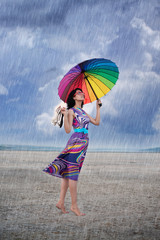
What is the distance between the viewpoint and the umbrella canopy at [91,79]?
487 cm

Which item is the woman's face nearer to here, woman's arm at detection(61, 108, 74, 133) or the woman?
the woman

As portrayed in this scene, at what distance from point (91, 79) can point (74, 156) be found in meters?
1.42

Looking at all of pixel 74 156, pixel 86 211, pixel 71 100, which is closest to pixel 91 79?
pixel 71 100

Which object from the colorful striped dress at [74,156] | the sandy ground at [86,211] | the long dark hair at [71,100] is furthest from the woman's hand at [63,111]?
the sandy ground at [86,211]

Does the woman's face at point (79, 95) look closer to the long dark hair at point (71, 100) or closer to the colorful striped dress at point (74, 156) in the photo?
the long dark hair at point (71, 100)

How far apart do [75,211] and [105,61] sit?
2.59 m

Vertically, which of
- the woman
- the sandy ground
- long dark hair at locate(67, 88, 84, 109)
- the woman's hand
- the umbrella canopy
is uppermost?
the umbrella canopy

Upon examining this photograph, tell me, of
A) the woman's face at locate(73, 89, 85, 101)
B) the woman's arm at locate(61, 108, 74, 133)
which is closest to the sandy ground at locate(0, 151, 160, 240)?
the woman's arm at locate(61, 108, 74, 133)

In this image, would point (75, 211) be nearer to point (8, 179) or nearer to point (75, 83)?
point (75, 83)

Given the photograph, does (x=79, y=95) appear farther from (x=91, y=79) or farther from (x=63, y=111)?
(x=63, y=111)

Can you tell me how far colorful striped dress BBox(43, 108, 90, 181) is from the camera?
4621 mm

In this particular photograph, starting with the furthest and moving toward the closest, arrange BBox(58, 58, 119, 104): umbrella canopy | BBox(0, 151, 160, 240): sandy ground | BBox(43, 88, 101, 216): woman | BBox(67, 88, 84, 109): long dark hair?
BBox(67, 88, 84, 109): long dark hair
BBox(58, 58, 119, 104): umbrella canopy
BBox(43, 88, 101, 216): woman
BBox(0, 151, 160, 240): sandy ground

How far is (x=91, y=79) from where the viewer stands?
16.5 ft

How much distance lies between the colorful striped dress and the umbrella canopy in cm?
54
